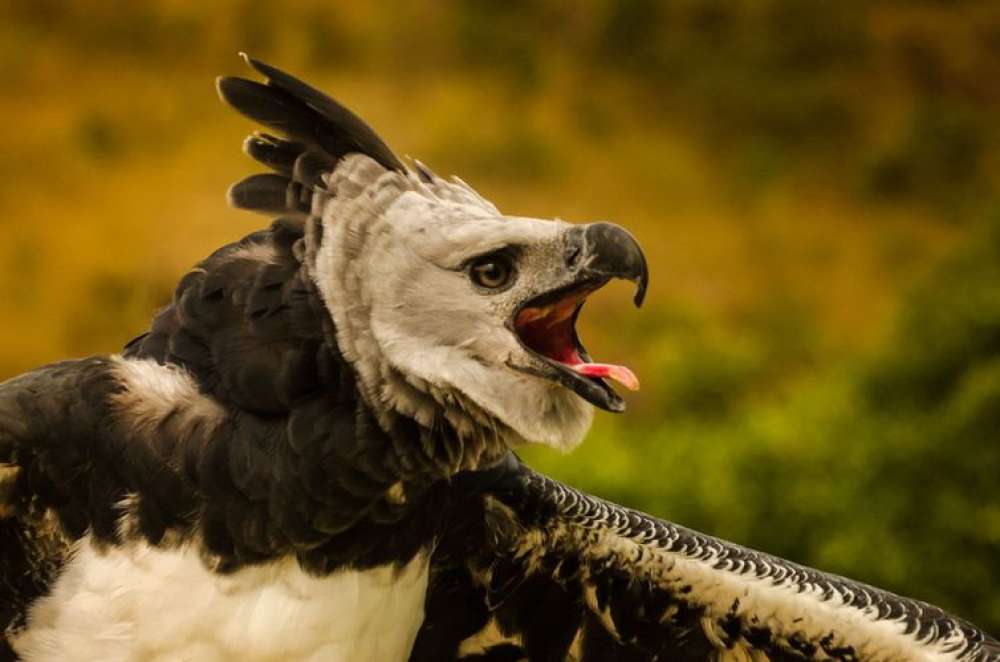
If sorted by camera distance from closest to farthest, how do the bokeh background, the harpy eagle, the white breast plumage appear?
the harpy eagle < the white breast plumage < the bokeh background

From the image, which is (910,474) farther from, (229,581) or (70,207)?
(70,207)

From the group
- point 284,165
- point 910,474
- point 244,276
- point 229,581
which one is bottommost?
point 910,474

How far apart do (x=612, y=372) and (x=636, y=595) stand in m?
1.27

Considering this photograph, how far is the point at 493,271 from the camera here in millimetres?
3113

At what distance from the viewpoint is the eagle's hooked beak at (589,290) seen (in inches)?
119

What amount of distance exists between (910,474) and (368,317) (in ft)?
21.0

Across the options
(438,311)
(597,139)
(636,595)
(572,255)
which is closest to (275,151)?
(438,311)

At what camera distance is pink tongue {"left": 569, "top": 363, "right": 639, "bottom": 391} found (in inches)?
118

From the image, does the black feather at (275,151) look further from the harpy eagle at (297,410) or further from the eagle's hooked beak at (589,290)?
the eagle's hooked beak at (589,290)

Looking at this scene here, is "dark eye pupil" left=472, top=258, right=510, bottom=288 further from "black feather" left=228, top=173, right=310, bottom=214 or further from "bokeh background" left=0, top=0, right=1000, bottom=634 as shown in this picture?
"bokeh background" left=0, top=0, right=1000, bottom=634

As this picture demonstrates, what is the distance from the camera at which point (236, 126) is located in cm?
1761

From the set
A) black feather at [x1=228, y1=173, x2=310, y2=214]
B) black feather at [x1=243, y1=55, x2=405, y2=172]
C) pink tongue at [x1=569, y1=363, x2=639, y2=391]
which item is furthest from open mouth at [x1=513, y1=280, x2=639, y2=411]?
black feather at [x1=228, y1=173, x2=310, y2=214]

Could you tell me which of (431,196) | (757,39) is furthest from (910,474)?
(757,39)

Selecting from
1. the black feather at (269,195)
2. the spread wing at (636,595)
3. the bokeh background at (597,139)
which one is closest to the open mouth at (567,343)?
the black feather at (269,195)
